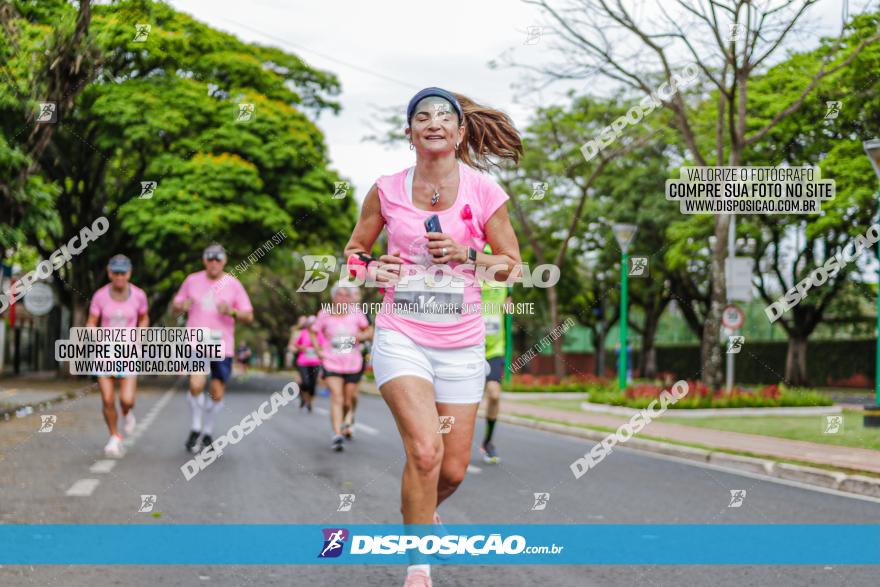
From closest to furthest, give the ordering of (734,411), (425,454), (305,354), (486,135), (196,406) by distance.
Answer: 1. (425,454)
2. (486,135)
3. (196,406)
4. (305,354)
5. (734,411)

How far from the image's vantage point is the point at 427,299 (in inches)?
160

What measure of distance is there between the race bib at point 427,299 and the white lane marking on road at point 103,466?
235 inches

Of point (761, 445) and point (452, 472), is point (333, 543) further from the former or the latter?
point (761, 445)

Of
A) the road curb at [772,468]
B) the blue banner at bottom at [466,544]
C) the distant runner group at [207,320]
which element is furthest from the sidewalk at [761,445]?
the blue banner at bottom at [466,544]

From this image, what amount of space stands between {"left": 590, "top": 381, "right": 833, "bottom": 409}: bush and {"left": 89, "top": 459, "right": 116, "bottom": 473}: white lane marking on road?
11.1 m

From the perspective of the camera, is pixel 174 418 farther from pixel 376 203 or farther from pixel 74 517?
pixel 376 203

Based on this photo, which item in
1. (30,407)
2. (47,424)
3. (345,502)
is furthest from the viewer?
(30,407)

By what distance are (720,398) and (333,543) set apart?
14.2m

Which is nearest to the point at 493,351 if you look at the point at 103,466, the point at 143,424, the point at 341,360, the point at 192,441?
the point at 341,360

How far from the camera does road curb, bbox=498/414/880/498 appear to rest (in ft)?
28.3

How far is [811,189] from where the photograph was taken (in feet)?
77.9

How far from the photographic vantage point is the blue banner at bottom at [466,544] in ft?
18.2

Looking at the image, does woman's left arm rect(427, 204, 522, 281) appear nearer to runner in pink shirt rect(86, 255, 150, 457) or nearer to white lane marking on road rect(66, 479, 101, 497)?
white lane marking on road rect(66, 479, 101, 497)

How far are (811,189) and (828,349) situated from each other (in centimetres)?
1649
